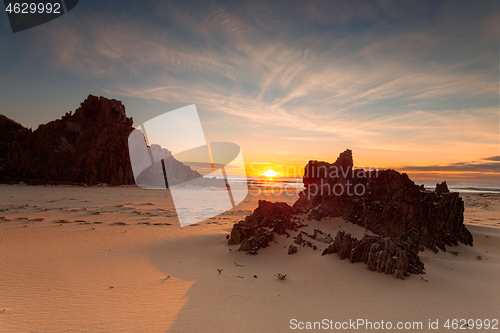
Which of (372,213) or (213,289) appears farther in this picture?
(372,213)

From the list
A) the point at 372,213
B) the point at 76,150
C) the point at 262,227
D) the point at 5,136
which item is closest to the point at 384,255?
the point at 262,227

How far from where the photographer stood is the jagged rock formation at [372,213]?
24.9 ft

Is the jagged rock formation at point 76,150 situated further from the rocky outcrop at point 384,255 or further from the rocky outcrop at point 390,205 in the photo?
the rocky outcrop at point 384,255

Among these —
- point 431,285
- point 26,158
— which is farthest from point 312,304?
point 26,158

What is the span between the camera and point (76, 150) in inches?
1561

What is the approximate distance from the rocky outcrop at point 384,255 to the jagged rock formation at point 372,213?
0.03 m

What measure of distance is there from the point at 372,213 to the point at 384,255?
13.7 ft

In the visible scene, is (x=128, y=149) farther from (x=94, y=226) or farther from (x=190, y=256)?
(x=190, y=256)

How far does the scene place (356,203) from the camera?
32.2 ft

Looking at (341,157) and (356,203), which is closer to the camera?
(356,203)

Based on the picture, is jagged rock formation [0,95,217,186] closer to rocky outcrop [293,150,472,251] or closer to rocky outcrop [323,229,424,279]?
rocky outcrop [293,150,472,251]

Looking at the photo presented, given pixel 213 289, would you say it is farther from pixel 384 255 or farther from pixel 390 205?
pixel 390 205

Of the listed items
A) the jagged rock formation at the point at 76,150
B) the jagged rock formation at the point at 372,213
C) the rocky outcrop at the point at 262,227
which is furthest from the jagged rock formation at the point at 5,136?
the jagged rock formation at the point at 372,213

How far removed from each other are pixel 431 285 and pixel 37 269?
32.6 ft
